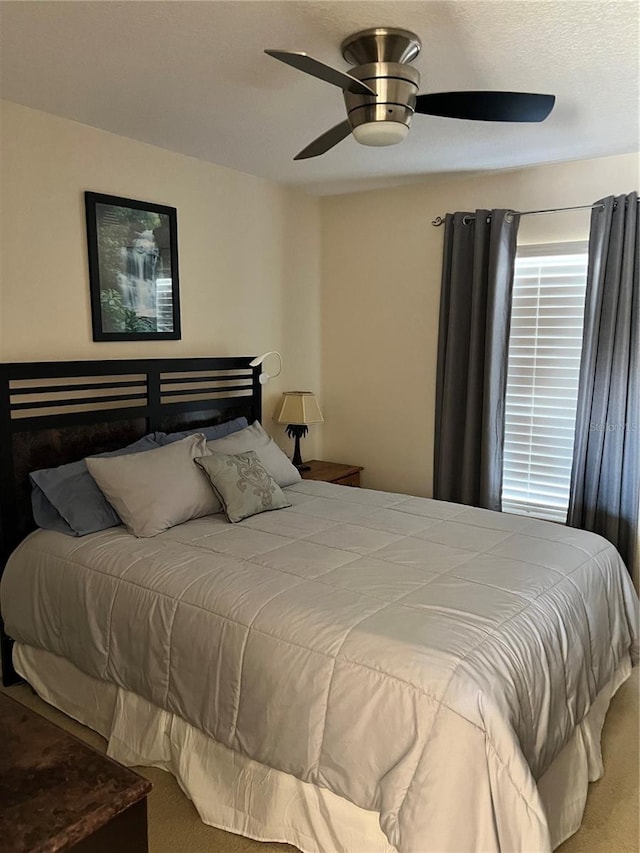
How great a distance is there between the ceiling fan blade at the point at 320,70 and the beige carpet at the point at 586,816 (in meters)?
2.26

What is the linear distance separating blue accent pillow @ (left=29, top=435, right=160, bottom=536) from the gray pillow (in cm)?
45

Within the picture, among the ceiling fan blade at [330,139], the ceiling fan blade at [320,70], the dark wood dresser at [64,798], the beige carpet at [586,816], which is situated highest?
the ceiling fan blade at [320,70]

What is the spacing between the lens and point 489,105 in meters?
2.03

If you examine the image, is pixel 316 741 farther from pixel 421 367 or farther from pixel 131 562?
pixel 421 367

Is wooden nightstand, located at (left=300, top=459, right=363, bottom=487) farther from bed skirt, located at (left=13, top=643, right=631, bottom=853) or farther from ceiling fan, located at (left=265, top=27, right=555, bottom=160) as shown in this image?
ceiling fan, located at (left=265, top=27, right=555, bottom=160)

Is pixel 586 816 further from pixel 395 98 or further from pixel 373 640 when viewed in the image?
pixel 395 98

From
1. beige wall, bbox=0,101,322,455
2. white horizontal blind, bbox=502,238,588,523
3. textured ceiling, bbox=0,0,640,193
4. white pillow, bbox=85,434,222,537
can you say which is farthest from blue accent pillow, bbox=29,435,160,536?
white horizontal blind, bbox=502,238,588,523

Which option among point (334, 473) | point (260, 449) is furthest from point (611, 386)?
point (260, 449)

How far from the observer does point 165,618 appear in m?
2.14

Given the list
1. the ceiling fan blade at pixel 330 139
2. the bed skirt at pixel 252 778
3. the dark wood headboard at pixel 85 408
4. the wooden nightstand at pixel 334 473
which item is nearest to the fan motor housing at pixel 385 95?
the ceiling fan blade at pixel 330 139

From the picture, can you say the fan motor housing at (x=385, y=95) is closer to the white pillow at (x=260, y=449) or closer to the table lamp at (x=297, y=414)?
the white pillow at (x=260, y=449)

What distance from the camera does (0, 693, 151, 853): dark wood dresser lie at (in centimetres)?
102

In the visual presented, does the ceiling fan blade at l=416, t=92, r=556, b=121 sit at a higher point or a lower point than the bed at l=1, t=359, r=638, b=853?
higher

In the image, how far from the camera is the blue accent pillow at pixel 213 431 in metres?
3.16
